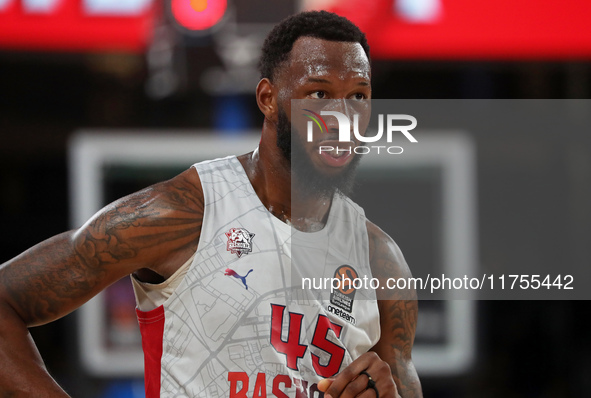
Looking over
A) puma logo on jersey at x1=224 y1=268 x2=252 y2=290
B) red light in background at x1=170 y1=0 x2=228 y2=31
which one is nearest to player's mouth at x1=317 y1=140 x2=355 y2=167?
puma logo on jersey at x1=224 y1=268 x2=252 y2=290

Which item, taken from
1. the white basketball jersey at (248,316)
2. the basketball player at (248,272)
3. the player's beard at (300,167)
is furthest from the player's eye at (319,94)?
the white basketball jersey at (248,316)

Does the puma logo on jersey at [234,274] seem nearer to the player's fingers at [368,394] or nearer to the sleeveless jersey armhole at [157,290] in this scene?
the sleeveless jersey armhole at [157,290]

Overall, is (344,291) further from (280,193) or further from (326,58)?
(326,58)

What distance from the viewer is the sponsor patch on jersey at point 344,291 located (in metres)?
2.00

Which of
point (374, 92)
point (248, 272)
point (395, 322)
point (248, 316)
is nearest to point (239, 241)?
point (248, 272)

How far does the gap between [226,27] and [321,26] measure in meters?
2.81

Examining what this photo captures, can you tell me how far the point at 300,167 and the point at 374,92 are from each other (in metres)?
3.29

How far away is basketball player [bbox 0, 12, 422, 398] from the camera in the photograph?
182cm

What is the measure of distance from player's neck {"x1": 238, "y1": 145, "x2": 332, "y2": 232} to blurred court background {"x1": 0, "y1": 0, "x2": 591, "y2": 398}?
8.70 feet

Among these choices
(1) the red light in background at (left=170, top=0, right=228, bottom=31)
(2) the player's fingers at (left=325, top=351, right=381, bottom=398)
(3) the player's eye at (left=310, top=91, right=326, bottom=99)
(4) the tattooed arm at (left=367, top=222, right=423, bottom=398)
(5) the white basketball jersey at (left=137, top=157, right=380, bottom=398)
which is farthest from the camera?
(1) the red light in background at (left=170, top=0, right=228, bottom=31)

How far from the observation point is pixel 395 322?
212 cm

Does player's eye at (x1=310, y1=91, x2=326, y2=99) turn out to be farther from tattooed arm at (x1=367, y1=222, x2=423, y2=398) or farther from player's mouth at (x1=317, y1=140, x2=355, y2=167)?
tattooed arm at (x1=367, y1=222, x2=423, y2=398)

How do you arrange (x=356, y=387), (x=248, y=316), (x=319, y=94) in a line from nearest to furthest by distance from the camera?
(x=356, y=387) → (x=248, y=316) → (x=319, y=94)

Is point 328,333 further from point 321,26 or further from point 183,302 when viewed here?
point 321,26
